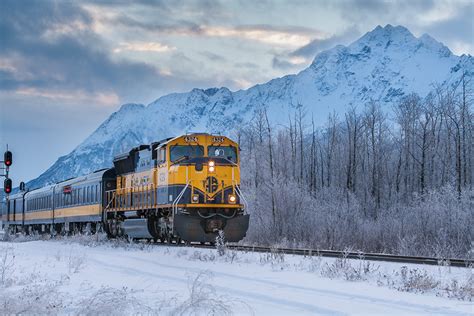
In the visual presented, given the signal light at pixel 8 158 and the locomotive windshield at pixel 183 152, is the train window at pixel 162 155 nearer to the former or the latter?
the locomotive windshield at pixel 183 152

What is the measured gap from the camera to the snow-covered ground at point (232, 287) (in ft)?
29.0

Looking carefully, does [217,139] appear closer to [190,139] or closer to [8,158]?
[190,139]

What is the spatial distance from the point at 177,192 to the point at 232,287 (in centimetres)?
1113

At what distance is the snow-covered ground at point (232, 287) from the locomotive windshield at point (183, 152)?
5475 mm

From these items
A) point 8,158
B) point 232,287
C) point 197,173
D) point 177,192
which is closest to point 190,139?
point 197,173

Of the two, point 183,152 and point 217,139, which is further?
point 217,139

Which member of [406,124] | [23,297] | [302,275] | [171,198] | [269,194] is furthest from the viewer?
[406,124]

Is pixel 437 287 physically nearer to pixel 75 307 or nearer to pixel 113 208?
pixel 75 307

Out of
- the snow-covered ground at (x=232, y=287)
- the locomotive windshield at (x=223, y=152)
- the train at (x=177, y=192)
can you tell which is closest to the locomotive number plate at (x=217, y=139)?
the train at (x=177, y=192)

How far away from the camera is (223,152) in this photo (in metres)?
23.8

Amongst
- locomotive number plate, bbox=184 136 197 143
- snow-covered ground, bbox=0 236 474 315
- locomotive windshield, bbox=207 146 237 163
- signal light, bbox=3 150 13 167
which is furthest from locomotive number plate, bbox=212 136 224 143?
signal light, bbox=3 150 13 167

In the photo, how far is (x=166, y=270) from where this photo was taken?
15.0 meters

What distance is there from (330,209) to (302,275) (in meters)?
23.3

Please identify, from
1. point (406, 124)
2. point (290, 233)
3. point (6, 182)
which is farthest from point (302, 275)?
point (406, 124)
